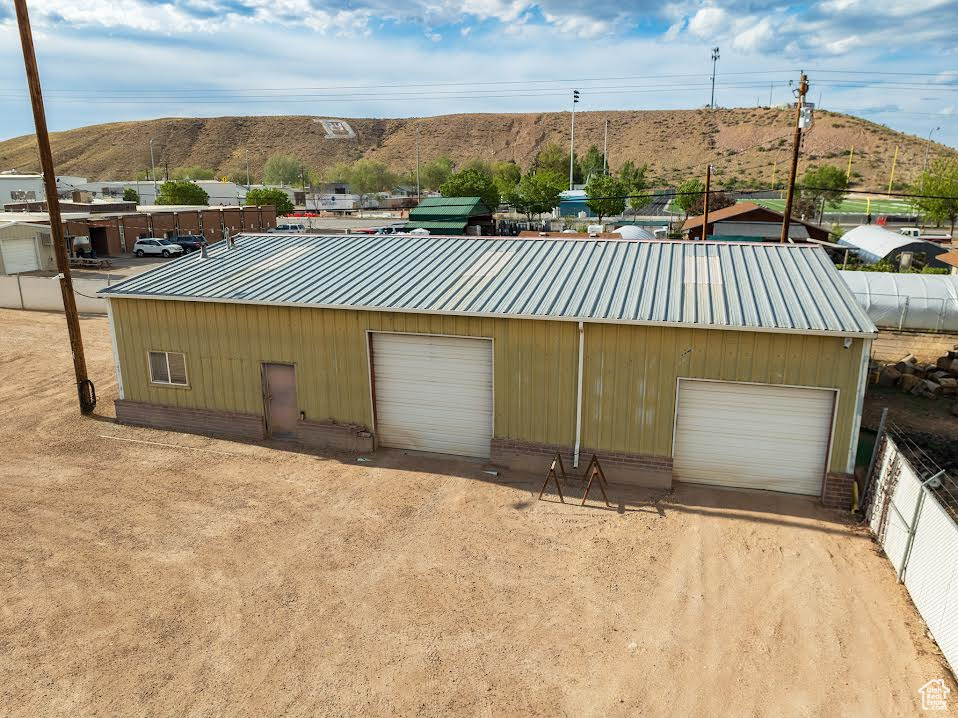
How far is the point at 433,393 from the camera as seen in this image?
14664 millimetres

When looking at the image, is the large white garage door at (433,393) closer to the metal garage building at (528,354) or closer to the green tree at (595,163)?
the metal garage building at (528,354)

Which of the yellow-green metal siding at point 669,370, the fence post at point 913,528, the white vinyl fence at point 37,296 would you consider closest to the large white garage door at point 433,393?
the yellow-green metal siding at point 669,370

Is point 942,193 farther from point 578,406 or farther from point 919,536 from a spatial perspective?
point 919,536

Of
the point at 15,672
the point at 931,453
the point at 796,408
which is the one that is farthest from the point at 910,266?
the point at 15,672

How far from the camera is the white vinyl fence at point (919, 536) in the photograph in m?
8.28

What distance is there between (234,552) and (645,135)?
145772mm

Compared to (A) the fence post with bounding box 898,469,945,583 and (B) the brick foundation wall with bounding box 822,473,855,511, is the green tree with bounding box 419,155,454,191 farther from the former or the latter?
(A) the fence post with bounding box 898,469,945,583

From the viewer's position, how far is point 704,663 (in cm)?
839

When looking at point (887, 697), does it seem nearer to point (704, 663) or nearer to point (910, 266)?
point (704, 663)

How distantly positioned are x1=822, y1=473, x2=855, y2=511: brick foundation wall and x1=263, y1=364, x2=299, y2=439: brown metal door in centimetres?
1124

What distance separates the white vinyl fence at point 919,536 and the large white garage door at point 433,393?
735 centimetres

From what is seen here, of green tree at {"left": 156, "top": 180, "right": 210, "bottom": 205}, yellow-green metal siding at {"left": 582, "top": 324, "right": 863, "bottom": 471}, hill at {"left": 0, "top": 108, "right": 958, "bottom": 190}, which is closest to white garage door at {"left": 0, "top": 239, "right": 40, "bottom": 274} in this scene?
green tree at {"left": 156, "top": 180, "right": 210, "bottom": 205}

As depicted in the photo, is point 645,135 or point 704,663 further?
point 645,135

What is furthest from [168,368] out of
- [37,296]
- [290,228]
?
[290,228]
